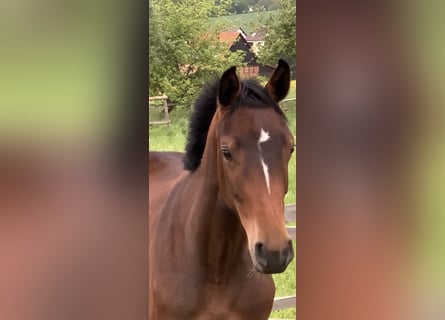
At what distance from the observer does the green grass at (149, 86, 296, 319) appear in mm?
661

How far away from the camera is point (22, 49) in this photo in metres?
0.39

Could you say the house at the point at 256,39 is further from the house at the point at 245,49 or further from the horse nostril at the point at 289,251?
the horse nostril at the point at 289,251

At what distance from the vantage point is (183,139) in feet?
2.71

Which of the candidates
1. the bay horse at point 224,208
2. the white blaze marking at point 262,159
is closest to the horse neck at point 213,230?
the bay horse at point 224,208

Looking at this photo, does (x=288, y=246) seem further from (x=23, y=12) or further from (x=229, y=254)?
(x=23, y=12)

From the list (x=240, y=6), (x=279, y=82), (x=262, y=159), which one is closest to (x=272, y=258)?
(x=262, y=159)

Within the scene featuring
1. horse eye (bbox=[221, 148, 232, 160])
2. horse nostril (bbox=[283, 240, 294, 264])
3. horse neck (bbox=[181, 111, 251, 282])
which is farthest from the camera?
horse neck (bbox=[181, 111, 251, 282])

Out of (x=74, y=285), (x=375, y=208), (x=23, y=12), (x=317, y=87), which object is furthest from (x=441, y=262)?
(x=23, y=12)

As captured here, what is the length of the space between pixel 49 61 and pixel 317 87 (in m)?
0.31

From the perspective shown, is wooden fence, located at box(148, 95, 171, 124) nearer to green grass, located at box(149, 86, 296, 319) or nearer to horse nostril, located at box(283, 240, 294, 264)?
green grass, located at box(149, 86, 296, 319)

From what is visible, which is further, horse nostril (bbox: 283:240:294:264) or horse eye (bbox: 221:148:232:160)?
horse eye (bbox: 221:148:232:160)

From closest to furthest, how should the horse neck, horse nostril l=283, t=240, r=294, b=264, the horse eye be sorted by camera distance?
horse nostril l=283, t=240, r=294, b=264 < the horse eye < the horse neck

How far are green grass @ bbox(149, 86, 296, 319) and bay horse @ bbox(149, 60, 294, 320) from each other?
14mm

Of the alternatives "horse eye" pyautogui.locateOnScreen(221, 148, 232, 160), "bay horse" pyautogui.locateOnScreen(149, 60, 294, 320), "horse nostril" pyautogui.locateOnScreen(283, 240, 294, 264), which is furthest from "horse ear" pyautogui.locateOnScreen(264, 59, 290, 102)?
"horse nostril" pyautogui.locateOnScreen(283, 240, 294, 264)
